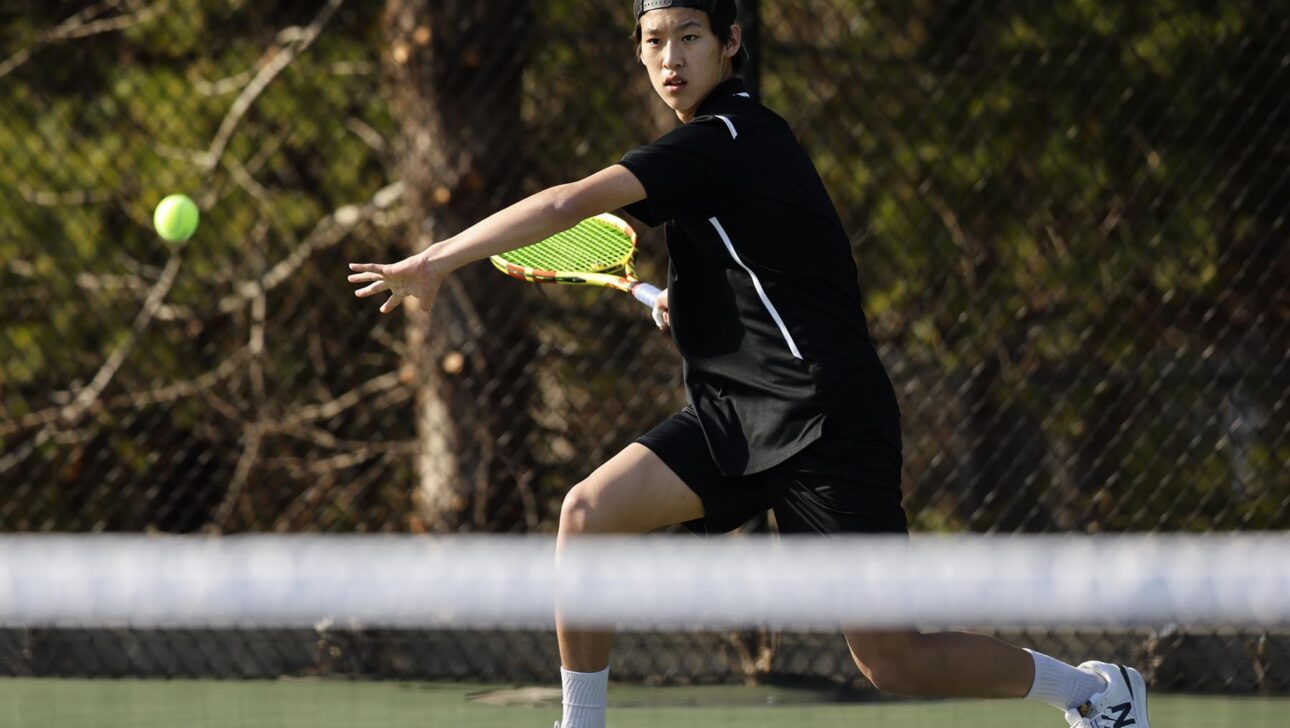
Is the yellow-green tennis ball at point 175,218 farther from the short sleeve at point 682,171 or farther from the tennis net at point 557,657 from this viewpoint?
the short sleeve at point 682,171

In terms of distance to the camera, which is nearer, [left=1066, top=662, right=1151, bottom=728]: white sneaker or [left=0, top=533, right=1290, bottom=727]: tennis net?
[left=0, top=533, right=1290, bottom=727]: tennis net

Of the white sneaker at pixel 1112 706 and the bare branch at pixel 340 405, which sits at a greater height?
the white sneaker at pixel 1112 706

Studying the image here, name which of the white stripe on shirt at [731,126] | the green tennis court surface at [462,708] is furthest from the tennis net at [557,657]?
the white stripe on shirt at [731,126]

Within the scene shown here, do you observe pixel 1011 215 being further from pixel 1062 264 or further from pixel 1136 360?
pixel 1136 360

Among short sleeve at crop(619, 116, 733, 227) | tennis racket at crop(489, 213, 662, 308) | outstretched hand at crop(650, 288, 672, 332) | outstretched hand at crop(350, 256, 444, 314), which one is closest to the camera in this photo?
outstretched hand at crop(350, 256, 444, 314)

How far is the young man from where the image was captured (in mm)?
2707

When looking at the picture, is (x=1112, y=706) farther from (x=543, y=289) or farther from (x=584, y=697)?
(x=543, y=289)

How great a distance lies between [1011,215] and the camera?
17.8ft

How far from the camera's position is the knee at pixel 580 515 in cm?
284

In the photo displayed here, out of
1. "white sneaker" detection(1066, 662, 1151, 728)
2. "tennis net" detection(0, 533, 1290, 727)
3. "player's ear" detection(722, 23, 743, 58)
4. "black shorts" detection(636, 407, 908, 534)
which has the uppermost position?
"player's ear" detection(722, 23, 743, 58)

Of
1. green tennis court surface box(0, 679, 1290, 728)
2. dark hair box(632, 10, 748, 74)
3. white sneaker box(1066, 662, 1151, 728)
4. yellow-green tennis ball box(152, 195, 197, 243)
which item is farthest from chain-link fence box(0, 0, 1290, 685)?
dark hair box(632, 10, 748, 74)

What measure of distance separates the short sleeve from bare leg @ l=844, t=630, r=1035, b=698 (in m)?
0.69

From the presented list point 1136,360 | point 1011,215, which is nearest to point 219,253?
point 1011,215

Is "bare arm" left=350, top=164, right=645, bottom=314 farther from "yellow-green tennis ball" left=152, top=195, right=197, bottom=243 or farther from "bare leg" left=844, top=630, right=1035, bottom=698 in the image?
"yellow-green tennis ball" left=152, top=195, right=197, bottom=243
